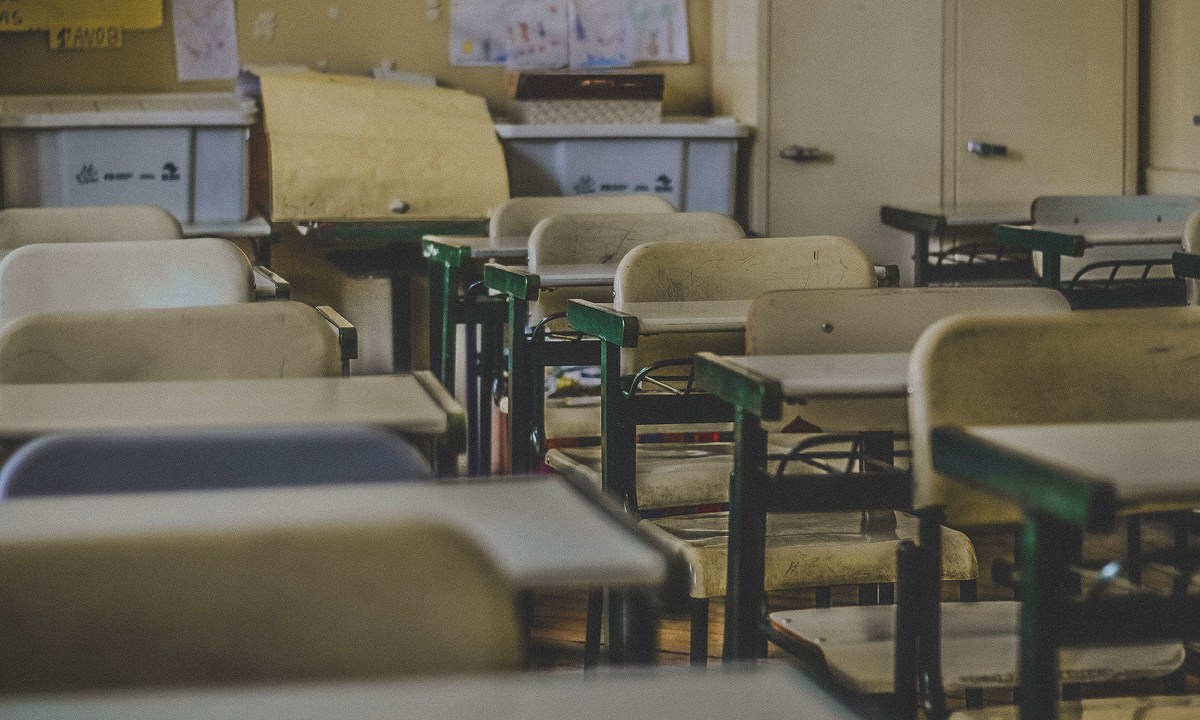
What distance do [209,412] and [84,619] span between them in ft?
2.63

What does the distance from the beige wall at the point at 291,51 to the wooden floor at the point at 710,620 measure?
2423 millimetres

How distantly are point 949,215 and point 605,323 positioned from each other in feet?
8.85

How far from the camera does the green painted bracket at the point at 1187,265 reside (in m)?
3.38

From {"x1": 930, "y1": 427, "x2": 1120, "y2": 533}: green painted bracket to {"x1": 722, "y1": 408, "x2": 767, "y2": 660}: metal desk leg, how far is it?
46 centimetres

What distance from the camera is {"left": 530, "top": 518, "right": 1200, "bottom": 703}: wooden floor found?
2.90 meters

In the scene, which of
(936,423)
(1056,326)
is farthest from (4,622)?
(1056,326)

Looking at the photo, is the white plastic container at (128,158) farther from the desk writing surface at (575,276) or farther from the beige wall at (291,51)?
the desk writing surface at (575,276)

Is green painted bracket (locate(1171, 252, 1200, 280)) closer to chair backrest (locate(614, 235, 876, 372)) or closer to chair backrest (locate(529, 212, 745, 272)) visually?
chair backrest (locate(614, 235, 876, 372))

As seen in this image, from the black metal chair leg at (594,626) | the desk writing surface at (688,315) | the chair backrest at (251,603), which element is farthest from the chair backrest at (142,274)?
the chair backrest at (251,603)

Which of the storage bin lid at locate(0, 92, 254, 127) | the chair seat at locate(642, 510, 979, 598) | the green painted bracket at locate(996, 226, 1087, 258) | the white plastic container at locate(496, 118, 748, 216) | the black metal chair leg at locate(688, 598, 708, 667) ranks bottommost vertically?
the black metal chair leg at locate(688, 598, 708, 667)

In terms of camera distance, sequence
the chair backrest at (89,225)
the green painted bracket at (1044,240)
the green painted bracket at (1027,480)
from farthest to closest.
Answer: the green painted bracket at (1044,240), the chair backrest at (89,225), the green painted bracket at (1027,480)

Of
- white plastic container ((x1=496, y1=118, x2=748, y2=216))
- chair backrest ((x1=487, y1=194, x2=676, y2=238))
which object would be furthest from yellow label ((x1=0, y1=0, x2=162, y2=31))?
chair backrest ((x1=487, y1=194, x2=676, y2=238))

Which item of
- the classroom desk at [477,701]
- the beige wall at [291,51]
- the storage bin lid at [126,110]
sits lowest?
the classroom desk at [477,701]

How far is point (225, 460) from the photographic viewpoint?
142cm
